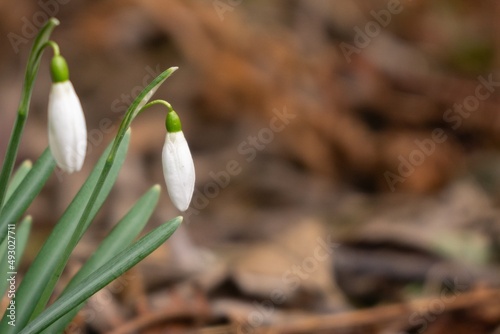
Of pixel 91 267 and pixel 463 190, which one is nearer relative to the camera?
pixel 91 267

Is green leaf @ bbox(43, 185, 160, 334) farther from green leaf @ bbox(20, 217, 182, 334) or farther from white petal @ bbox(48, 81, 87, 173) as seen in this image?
white petal @ bbox(48, 81, 87, 173)

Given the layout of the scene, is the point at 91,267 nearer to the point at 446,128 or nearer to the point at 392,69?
the point at 446,128

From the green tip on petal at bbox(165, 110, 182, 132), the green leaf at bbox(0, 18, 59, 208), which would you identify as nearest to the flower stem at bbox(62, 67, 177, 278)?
the green tip on petal at bbox(165, 110, 182, 132)

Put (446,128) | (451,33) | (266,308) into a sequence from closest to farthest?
(266,308) → (446,128) → (451,33)

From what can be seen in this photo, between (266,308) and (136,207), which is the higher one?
(136,207)

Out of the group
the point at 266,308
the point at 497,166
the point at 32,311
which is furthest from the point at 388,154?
the point at 32,311

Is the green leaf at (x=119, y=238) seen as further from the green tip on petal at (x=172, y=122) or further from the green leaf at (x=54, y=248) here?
the green tip on petal at (x=172, y=122)

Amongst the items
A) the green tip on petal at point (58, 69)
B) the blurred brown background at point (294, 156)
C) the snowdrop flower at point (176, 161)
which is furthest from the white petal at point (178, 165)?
the blurred brown background at point (294, 156)
